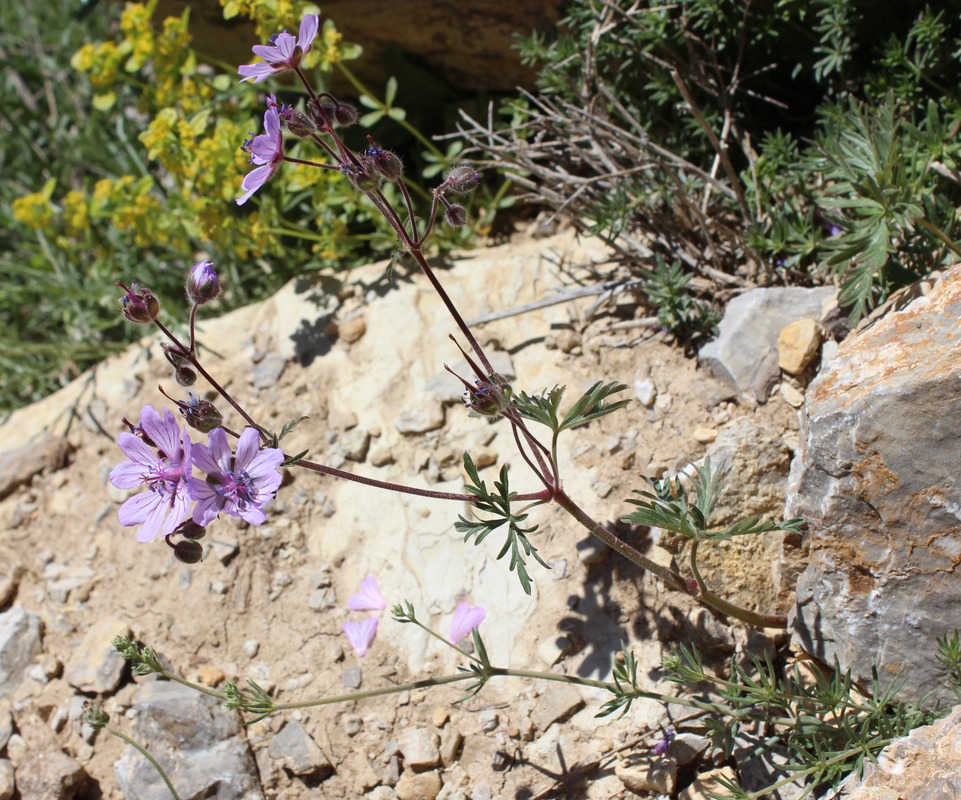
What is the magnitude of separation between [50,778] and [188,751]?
52 cm

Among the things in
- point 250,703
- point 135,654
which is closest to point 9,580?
point 135,654

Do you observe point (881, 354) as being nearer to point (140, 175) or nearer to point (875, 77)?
point (875, 77)

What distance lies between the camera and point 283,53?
245cm

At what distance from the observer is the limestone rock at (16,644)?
357 centimetres

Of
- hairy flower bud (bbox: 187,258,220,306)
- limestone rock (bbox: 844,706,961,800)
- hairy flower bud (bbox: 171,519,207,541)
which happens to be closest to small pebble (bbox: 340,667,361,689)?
hairy flower bud (bbox: 171,519,207,541)

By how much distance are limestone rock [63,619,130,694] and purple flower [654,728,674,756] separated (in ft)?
6.41

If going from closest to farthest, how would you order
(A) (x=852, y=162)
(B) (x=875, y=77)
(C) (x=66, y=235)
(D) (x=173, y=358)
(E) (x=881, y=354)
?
(D) (x=173, y=358), (E) (x=881, y=354), (A) (x=852, y=162), (B) (x=875, y=77), (C) (x=66, y=235)

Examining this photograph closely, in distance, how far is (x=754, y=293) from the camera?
333 centimetres

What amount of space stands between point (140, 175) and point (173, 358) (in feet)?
11.5

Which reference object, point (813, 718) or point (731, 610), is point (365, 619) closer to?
point (731, 610)

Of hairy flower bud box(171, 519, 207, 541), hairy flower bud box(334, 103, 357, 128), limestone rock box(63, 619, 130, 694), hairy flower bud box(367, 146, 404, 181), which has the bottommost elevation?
limestone rock box(63, 619, 130, 694)

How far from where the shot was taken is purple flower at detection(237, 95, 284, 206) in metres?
2.33

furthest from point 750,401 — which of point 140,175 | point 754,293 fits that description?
point 140,175

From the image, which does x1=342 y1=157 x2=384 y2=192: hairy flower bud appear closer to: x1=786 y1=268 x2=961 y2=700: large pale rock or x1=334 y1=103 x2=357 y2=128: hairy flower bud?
x1=334 y1=103 x2=357 y2=128: hairy flower bud
